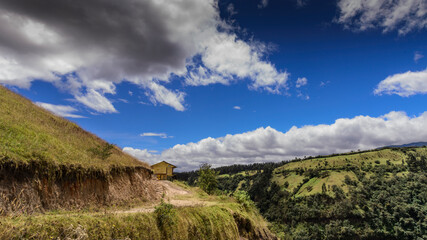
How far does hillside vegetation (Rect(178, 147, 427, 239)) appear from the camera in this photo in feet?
319

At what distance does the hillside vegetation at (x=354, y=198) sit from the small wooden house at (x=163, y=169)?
105 feet

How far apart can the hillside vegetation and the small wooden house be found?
32127 millimetres

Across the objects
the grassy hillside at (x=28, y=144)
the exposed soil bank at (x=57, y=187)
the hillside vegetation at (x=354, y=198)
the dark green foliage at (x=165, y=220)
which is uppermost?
the grassy hillside at (x=28, y=144)

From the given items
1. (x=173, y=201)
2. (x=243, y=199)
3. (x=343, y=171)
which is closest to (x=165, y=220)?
(x=173, y=201)

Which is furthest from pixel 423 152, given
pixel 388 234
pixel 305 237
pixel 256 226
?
pixel 256 226

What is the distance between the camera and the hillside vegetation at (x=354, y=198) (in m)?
97.3

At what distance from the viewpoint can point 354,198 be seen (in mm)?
121562

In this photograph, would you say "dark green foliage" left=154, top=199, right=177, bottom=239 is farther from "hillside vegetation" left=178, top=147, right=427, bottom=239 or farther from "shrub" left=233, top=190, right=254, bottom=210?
"hillside vegetation" left=178, top=147, right=427, bottom=239

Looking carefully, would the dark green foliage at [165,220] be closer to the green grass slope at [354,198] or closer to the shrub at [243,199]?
the shrub at [243,199]

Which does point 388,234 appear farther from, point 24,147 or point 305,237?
point 24,147

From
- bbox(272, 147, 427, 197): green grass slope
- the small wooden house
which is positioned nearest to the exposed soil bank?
the small wooden house

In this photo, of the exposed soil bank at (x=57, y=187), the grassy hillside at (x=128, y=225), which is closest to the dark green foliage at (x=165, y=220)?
the grassy hillside at (x=128, y=225)

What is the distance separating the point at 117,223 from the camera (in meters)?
7.98

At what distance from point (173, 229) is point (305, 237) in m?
112
